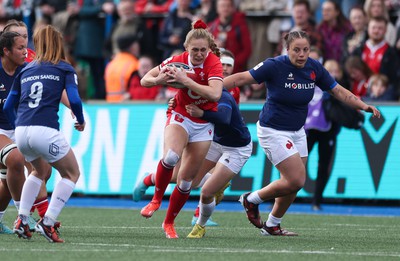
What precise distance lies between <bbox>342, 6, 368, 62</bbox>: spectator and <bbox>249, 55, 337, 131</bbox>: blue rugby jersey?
565 centimetres

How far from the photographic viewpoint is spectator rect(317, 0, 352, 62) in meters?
17.1

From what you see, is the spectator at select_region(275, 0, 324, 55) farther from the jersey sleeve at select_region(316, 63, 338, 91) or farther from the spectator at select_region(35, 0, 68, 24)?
the spectator at select_region(35, 0, 68, 24)

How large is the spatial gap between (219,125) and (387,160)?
5.24 metres

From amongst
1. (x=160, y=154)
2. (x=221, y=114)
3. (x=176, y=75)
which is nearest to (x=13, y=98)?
(x=176, y=75)

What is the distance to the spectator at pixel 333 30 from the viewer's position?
17.1 m

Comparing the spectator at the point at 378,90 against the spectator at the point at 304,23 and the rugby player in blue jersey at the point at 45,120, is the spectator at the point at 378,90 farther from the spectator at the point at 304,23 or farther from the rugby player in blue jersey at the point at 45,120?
the rugby player in blue jersey at the point at 45,120

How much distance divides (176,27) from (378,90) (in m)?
4.25

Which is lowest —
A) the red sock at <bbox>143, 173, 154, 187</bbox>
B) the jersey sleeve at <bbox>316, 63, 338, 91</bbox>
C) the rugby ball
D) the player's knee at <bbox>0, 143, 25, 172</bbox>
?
the red sock at <bbox>143, 173, 154, 187</bbox>

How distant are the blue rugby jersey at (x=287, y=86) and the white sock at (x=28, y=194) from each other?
262 centimetres

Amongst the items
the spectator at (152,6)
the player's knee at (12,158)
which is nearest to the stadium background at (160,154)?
the spectator at (152,6)

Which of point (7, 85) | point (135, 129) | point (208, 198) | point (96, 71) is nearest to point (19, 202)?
point (7, 85)

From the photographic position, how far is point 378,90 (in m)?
16.1

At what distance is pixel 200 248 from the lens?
9.53m

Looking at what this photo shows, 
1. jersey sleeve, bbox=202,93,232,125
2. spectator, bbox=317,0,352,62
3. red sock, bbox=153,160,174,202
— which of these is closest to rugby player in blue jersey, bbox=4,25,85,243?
red sock, bbox=153,160,174,202
